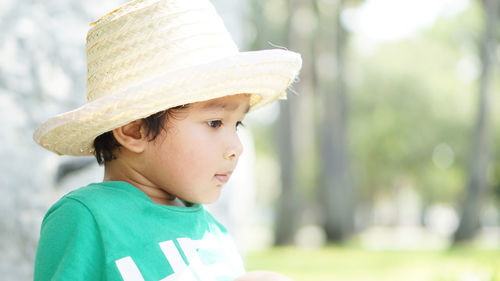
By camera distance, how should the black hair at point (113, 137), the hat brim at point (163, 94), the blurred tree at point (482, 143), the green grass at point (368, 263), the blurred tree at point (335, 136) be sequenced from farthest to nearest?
the blurred tree at point (335, 136) < the blurred tree at point (482, 143) < the green grass at point (368, 263) < the black hair at point (113, 137) < the hat brim at point (163, 94)

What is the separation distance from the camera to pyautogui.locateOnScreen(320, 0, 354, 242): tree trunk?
14.0 m

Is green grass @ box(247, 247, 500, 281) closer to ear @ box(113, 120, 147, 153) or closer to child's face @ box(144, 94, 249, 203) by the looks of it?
child's face @ box(144, 94, 249, 203)

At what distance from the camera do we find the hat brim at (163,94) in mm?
1557

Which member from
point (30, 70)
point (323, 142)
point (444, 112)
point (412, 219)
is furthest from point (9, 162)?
point (412, 219)

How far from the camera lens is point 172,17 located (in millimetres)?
1691

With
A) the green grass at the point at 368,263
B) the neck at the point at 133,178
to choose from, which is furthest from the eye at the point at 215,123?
the green grass at the point at 368,263

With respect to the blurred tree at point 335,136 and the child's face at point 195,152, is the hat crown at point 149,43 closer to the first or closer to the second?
the child's face at point 195,152

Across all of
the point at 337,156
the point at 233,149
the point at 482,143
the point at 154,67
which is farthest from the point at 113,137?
the point at 337,156

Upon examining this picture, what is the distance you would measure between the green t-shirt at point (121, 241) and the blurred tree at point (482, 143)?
10.9m

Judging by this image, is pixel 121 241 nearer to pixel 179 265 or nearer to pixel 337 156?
pixel 179 265

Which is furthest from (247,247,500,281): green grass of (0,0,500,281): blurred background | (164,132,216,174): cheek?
(164,132,216,174): cheek

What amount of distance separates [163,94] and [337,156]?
1277 centimetres

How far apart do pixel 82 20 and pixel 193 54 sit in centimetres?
159

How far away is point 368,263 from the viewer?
887cm
